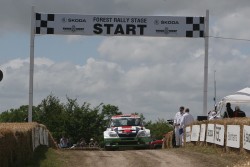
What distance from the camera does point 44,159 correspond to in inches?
717

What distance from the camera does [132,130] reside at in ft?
89.9

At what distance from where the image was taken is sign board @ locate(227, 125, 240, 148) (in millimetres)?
18656

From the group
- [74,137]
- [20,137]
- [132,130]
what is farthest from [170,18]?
[74,137]

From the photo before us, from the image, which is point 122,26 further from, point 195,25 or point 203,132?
point 203,132

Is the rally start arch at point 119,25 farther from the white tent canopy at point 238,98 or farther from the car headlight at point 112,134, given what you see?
the car headlight at point 112,134

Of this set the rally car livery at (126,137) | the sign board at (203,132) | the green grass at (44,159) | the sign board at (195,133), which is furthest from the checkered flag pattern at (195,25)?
the green grass at (44,159)

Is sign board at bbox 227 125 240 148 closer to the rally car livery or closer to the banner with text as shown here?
the banner with text

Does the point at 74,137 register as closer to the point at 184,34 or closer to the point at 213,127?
the point at 184,34

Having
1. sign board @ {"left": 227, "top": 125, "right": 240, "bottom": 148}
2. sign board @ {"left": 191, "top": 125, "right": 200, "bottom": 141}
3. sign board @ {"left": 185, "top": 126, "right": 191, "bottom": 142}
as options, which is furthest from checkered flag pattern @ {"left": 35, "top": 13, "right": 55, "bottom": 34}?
sign board @ {"left": 227, "top": 125, "right": 240, "bottom": 148}

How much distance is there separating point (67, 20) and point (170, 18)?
480 cm

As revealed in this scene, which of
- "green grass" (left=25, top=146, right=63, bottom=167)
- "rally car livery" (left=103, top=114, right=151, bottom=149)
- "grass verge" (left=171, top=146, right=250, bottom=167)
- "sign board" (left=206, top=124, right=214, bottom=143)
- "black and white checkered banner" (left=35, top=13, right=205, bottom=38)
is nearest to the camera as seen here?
"grass verge" (left=171, top=146, right=250, bottom=167)

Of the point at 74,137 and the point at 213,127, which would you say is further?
the point at 74,137

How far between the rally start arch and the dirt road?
32.1ft

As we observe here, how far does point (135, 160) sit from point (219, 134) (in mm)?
4204
